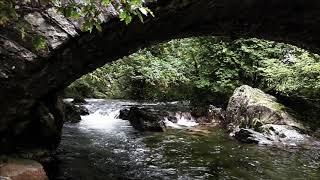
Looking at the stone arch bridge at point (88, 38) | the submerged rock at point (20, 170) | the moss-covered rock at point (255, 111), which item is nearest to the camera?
the stone arch bridge at point (88, 38)

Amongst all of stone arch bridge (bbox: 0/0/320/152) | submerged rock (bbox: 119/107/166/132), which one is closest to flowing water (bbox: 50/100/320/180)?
submerged rock (bbox: 119/107/166/132)

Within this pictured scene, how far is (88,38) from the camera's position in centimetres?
772

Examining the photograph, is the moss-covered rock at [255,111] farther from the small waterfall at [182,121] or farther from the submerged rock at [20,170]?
the submerged rock at [20,170]

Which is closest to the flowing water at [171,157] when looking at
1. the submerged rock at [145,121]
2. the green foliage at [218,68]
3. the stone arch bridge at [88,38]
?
the submerged rock at [145,121]

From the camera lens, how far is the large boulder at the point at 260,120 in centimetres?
1576

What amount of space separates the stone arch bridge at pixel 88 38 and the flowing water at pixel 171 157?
1.55m

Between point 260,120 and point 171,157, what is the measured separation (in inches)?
256

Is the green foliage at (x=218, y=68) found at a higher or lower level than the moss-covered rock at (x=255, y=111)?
higher

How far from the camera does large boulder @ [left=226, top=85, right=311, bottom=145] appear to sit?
15.8 m

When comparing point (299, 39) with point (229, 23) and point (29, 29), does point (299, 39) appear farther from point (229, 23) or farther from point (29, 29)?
point (29, 29)

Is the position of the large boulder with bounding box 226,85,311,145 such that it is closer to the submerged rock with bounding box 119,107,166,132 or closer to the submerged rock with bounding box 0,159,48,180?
the submerged rock with bounding box 119,107,166,132

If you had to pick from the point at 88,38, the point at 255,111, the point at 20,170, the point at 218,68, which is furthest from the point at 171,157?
the point at 218,68

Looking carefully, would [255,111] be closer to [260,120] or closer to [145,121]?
[260,120]

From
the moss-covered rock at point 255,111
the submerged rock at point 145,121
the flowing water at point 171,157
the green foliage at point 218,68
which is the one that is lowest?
the flowing water at point 171,157
